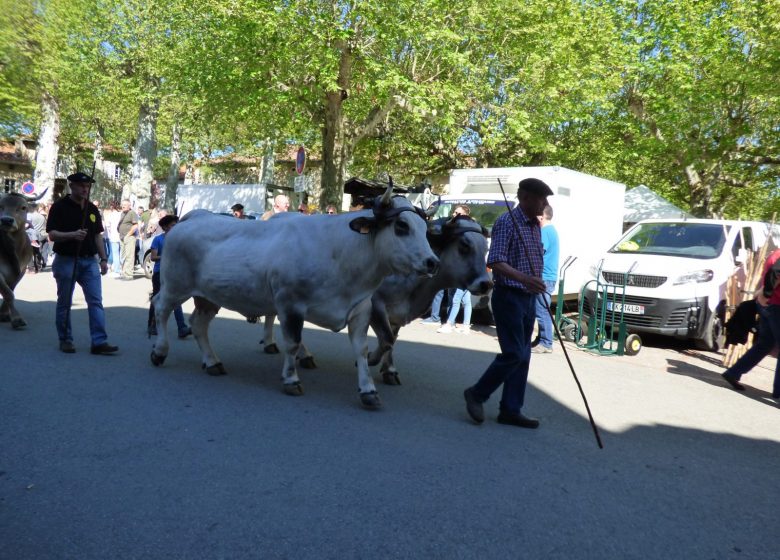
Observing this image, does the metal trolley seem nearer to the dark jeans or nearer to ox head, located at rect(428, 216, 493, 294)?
ox head, located at rect(428, 216, 493, 294)

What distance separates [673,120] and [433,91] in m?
10.1

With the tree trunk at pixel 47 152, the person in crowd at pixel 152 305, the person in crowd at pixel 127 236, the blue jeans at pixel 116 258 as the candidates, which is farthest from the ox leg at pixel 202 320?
the tree trunk at pixel 47 152

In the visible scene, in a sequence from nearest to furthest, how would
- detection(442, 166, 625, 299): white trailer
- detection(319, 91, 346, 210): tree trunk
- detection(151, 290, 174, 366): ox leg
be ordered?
detection(151, 290, 174, 366): ox leg, detection(442, 166, 625, 299): white trailer, detection(319, 91, 346, 210): tree trunk

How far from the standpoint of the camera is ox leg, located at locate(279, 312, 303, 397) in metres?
5.80

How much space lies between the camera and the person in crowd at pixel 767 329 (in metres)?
7.09

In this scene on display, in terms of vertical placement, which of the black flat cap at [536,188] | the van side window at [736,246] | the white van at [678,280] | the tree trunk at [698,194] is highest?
the tree trunk at [698,194]

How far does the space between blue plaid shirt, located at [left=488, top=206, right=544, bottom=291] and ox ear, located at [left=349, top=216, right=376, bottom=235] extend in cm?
107

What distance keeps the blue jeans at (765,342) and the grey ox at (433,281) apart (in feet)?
11.5

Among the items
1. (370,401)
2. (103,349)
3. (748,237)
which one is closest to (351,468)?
(370,401)

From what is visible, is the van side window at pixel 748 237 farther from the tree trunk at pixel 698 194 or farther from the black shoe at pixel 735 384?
the tree trunk at pixel 698 194

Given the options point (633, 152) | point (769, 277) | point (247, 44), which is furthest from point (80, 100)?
point (769, 277)

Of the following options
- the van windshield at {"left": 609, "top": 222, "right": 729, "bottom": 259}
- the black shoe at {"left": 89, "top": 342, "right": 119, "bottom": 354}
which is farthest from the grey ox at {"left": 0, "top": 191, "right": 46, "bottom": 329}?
the van windshield at {"left": 609, "top": 222, "right": 729, "bottom": 259}

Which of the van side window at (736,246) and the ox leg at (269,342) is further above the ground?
the van side window at (736,246)

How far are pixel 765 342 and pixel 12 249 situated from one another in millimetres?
9878
